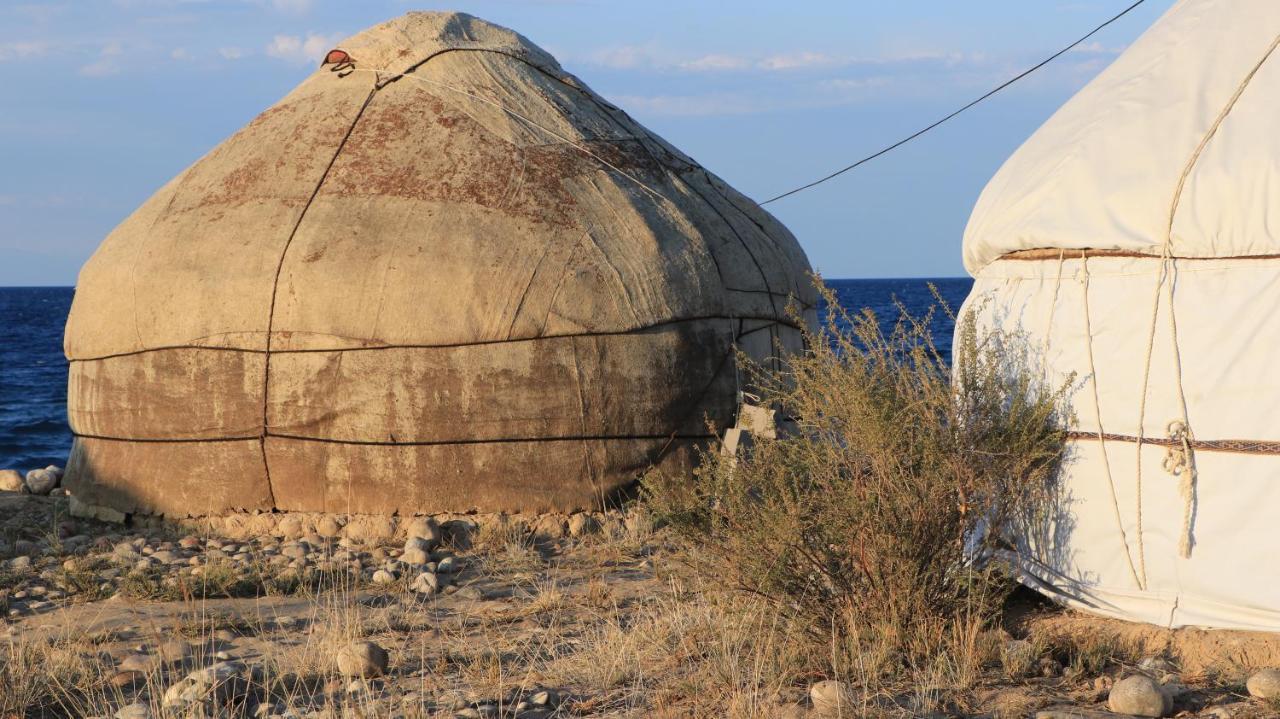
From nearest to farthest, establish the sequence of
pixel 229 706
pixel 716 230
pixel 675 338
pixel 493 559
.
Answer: pixel 229 706 < pixel 493 559 < pixel 675 338 < pixel 716 230

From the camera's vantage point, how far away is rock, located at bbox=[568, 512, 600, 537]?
6770 millimetres

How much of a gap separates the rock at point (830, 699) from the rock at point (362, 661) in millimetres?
1498

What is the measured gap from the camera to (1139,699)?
3926 mm

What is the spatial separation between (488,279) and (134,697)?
9.71 feet

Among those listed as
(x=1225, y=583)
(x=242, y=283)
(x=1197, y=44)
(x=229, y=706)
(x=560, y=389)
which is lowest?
(x=229, y=706)

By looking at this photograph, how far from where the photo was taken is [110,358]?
23.3 ft

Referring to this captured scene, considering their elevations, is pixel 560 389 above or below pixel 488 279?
below

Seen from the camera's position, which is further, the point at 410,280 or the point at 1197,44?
the point at 410,280

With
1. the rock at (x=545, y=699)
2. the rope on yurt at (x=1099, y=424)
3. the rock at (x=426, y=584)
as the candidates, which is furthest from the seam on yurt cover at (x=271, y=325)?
the rope on yurt at (x=1099, y=424)

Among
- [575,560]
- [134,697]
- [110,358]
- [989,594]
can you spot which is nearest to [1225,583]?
[989,594]

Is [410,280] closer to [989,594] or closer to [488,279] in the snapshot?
[488,279]

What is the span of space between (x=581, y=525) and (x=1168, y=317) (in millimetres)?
3229

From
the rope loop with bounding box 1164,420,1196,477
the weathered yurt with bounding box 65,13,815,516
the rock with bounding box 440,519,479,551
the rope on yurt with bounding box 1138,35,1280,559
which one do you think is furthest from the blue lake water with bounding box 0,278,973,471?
the rock with bounding box 440,519,479,551

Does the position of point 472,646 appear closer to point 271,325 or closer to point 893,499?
point 893,499
